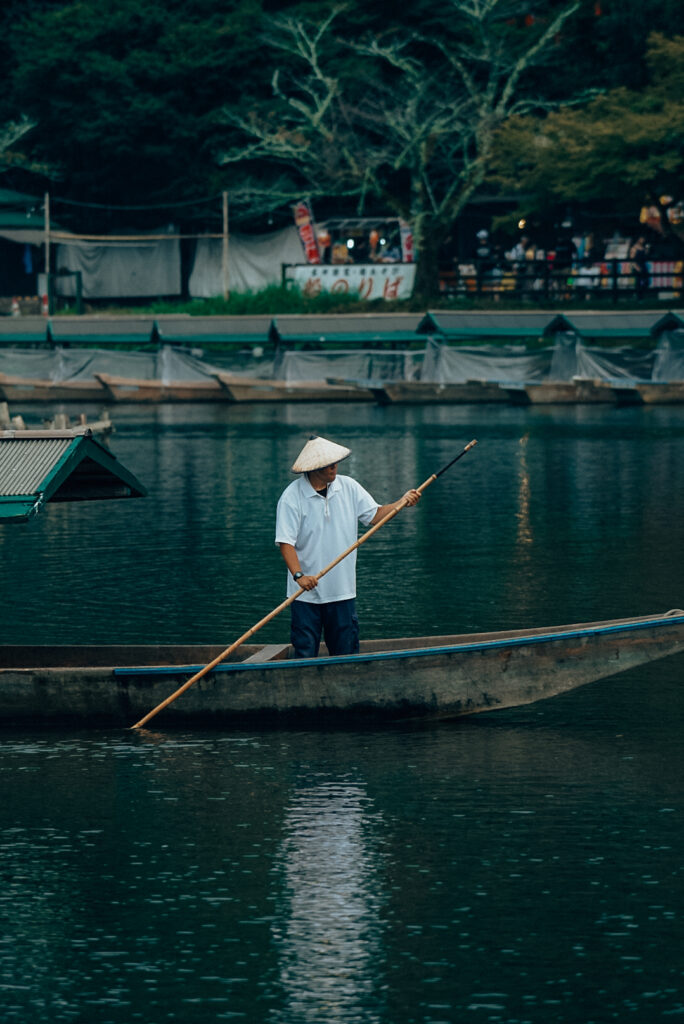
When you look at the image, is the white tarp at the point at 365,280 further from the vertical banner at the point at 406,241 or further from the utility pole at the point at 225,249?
the utility pole at the point at 225,249

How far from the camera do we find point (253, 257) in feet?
191

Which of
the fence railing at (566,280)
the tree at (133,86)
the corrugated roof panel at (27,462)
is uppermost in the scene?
the tree at (133,86)

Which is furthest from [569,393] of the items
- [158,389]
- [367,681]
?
[367,681]

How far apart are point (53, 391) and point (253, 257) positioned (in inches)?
520

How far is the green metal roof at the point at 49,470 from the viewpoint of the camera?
1045 cm

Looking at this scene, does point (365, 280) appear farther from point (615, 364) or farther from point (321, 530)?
point (321, 530)

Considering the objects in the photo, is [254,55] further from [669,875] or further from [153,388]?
[669,875]

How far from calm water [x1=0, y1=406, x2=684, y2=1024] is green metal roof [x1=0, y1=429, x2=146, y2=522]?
1.32 meters

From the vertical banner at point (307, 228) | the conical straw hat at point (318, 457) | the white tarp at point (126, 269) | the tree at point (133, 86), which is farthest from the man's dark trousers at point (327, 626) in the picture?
the white tarp at point (126, 269)

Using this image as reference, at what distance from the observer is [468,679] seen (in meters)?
10.1

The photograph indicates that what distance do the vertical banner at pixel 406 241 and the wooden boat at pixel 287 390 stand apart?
9.01 metres

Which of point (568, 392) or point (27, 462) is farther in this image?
point (568, 392)

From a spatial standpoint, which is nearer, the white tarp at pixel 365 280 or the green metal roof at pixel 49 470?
the green metal roof at pixel 49 470

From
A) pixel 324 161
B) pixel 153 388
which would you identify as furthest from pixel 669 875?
pixel 324 161
